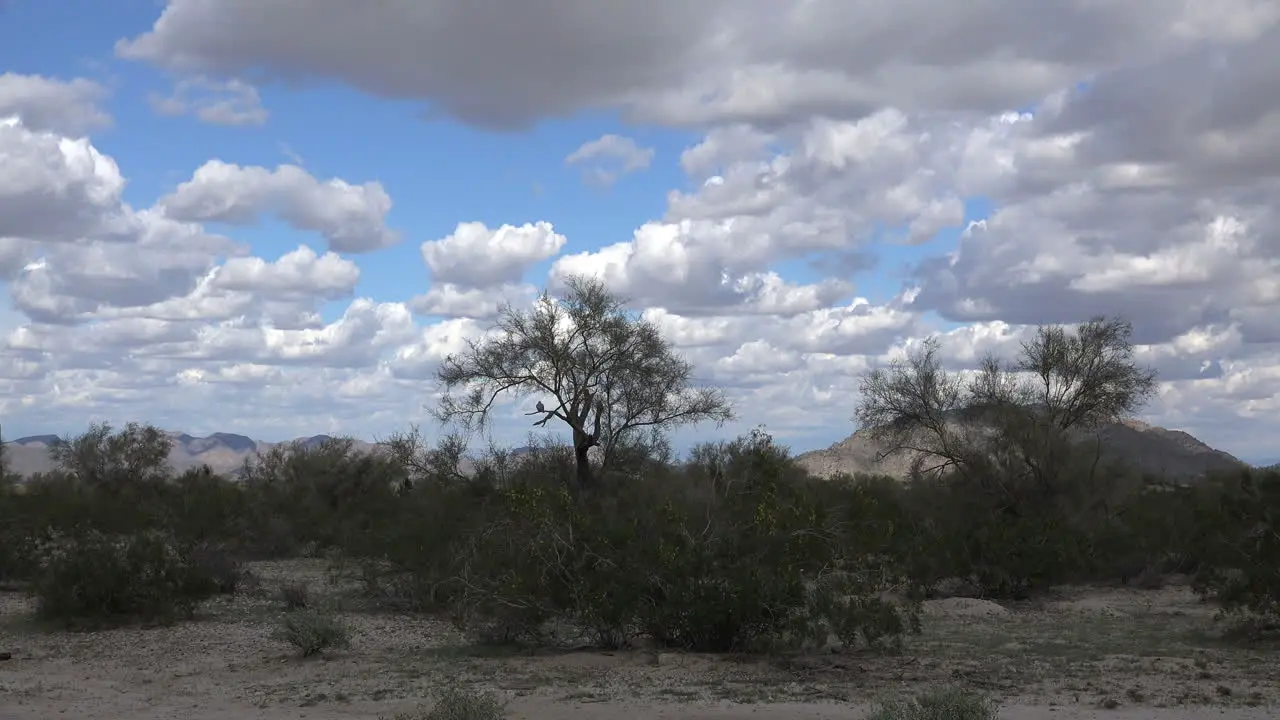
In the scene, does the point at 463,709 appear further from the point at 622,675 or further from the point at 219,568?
the point at 219,568

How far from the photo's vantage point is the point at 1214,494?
2808cm

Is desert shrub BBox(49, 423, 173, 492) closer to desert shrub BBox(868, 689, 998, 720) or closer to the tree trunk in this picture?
the tree trunk

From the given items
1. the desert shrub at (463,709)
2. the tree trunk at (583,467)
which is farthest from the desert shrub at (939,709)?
the tree trunk at (583,467)

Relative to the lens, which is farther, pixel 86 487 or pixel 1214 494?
pixel 86 487

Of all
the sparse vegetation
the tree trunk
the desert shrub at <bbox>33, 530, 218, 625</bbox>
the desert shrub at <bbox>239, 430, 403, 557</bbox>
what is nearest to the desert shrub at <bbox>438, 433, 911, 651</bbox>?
the sparse vegetation

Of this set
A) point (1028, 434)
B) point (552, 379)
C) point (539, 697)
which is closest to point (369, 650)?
point (539, 697)

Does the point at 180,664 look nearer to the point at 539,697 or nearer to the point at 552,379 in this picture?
the point at 539,697

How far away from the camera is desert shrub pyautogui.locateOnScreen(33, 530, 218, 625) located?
18469mm

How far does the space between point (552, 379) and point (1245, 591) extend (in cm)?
2165

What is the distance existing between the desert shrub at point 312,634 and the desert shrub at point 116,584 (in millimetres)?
3898

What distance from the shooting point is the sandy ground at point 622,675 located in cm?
1180

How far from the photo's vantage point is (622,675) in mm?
13680

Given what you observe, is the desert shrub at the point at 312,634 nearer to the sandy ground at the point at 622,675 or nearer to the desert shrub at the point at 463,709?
the sandy ground at the point at 622,675

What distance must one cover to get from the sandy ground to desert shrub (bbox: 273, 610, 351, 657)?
0.26 m
